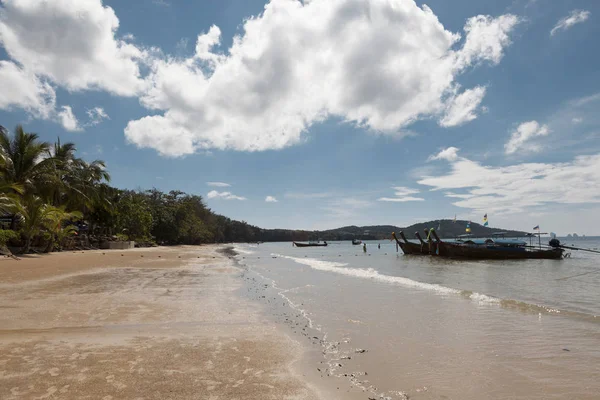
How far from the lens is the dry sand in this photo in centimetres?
411

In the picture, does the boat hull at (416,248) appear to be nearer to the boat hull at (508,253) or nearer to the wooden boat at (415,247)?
the wooden boat at (415,247)

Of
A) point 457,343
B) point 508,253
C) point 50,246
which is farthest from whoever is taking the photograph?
point 508,253

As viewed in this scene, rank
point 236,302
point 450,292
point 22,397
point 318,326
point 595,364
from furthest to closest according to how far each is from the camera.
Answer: point 450,292
point 236,302
point 318,326
point 595,364
point 22,397

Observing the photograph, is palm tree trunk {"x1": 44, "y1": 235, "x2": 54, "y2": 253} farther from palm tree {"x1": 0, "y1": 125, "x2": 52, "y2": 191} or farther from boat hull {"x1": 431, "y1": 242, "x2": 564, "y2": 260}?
boat hull {"x1": 431, "y1": 242, "x2": 564, "y2": 260}

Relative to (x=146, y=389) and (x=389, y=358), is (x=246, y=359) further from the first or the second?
(x=389, y=358)

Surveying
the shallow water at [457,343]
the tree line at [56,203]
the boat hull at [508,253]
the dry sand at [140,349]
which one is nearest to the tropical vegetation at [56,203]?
the tree line at [56,203]

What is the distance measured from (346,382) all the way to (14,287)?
38.7 feet

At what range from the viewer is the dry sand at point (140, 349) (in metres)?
4.11

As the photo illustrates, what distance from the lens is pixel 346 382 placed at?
4.70 m

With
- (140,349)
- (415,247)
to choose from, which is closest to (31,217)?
(140,349)

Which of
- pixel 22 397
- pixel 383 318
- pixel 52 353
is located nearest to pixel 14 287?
pixel 52 353

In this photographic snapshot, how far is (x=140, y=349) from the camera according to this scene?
18.4 feet

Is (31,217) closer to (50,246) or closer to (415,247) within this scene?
(50,246)

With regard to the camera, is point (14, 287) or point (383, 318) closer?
point (383, 318)
